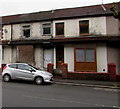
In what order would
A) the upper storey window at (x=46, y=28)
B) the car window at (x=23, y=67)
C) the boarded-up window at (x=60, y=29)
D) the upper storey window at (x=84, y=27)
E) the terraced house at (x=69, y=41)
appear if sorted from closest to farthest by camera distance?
the car window at (x=23, y=67), the terraced house at (x=69, y=41), the upper storey window at (x=84, y=27), the boarded-up window at (x=60, y=29), the upper storey window at (x=46, y=28)

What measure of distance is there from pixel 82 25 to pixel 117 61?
223 inches

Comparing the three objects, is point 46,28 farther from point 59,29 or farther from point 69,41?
point 69,41

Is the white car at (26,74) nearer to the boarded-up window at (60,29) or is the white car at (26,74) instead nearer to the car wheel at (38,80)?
the car wheel at (38,80)

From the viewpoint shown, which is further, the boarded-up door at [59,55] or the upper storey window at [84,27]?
the boarded-up door at [59,55]

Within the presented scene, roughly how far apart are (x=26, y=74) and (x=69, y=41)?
612cm

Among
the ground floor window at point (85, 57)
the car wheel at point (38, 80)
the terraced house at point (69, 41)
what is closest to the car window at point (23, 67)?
the car wheel at point (38, 80)

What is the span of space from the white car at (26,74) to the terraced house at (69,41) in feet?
16.0

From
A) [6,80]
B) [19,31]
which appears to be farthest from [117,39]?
[19,31]

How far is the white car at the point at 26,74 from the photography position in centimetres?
993

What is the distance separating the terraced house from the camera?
1361cm

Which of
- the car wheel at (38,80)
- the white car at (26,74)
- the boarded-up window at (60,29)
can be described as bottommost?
the car wheel at (38,80)

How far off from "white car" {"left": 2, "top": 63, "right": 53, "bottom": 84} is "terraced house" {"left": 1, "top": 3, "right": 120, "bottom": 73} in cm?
487

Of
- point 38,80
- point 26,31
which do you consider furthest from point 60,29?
point 38,80

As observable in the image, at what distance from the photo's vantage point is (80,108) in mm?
5188
